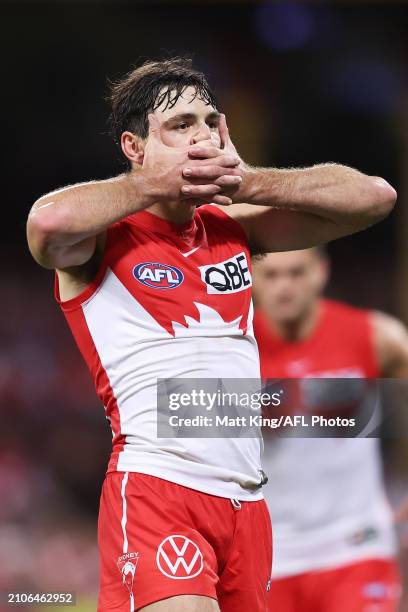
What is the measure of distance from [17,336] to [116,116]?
802 centimetres

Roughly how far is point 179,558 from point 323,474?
2423 mm

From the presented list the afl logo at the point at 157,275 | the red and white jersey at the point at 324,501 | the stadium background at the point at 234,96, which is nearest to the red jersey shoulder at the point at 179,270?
the afl logo at the point at 157,275

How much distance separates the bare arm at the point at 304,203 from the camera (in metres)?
3.32

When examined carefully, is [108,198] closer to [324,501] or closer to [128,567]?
[128,567]

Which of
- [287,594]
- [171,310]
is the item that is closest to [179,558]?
[171,310]

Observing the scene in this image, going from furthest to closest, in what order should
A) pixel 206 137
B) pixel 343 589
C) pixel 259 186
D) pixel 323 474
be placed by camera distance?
1. pixel 323 474
2. pixel 343 589
3. pixel 259 186
4. pixel 206 137

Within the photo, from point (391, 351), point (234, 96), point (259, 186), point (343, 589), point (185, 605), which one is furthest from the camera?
point (234, 96)

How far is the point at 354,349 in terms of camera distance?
18.6ft

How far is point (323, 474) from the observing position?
5.32m

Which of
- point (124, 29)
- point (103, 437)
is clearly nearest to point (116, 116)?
point (103, 437)

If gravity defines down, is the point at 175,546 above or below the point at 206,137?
below

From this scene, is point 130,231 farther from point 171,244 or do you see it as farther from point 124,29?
point 124,29

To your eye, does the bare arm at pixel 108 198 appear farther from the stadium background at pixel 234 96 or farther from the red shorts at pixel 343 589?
the stadium background at pixel 234 96

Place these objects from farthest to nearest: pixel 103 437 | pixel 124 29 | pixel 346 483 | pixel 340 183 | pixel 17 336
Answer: pixel 124 29
pixel 17 336
pixel 103 437
pixel 346 483
pixel 340 183
